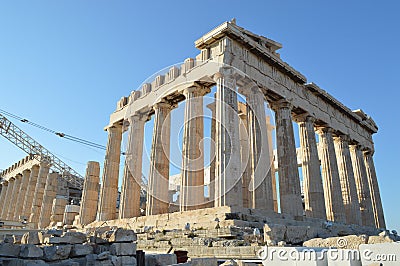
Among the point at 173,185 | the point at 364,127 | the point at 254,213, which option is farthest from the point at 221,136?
the point at 173,185

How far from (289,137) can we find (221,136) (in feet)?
21.0

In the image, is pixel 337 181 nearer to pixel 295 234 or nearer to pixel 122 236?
pixel 295 234

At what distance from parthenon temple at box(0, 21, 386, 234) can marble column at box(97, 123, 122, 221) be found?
0.08m

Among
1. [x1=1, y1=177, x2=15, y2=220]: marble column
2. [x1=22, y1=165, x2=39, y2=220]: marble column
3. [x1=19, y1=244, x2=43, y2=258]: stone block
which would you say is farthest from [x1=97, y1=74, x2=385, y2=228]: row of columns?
[x1=1, y1=177, x2=15, y2=220]: marble column

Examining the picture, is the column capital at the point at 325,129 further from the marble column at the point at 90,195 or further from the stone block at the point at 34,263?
the stone block at the point at 34,263

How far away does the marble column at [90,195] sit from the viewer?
25141 millimetres

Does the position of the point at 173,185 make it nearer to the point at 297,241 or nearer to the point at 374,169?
the point at 374,169

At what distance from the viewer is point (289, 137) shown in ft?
68.1

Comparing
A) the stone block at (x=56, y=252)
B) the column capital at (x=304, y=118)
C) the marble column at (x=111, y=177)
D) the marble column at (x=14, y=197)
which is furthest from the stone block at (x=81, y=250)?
the marble column at (x=14, y=197)

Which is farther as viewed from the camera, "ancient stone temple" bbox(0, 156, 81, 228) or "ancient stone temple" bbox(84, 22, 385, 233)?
"ancient stone temple" bbox(0, 156, 81, 228)

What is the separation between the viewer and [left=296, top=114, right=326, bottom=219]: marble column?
835 inches

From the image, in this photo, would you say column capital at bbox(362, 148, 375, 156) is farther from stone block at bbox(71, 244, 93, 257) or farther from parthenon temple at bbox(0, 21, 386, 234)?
stone block at bbox(71, 244, 93, 257)

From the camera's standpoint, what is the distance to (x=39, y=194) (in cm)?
3869

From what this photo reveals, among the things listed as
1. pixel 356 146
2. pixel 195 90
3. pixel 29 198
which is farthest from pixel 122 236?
pixel 29 198
